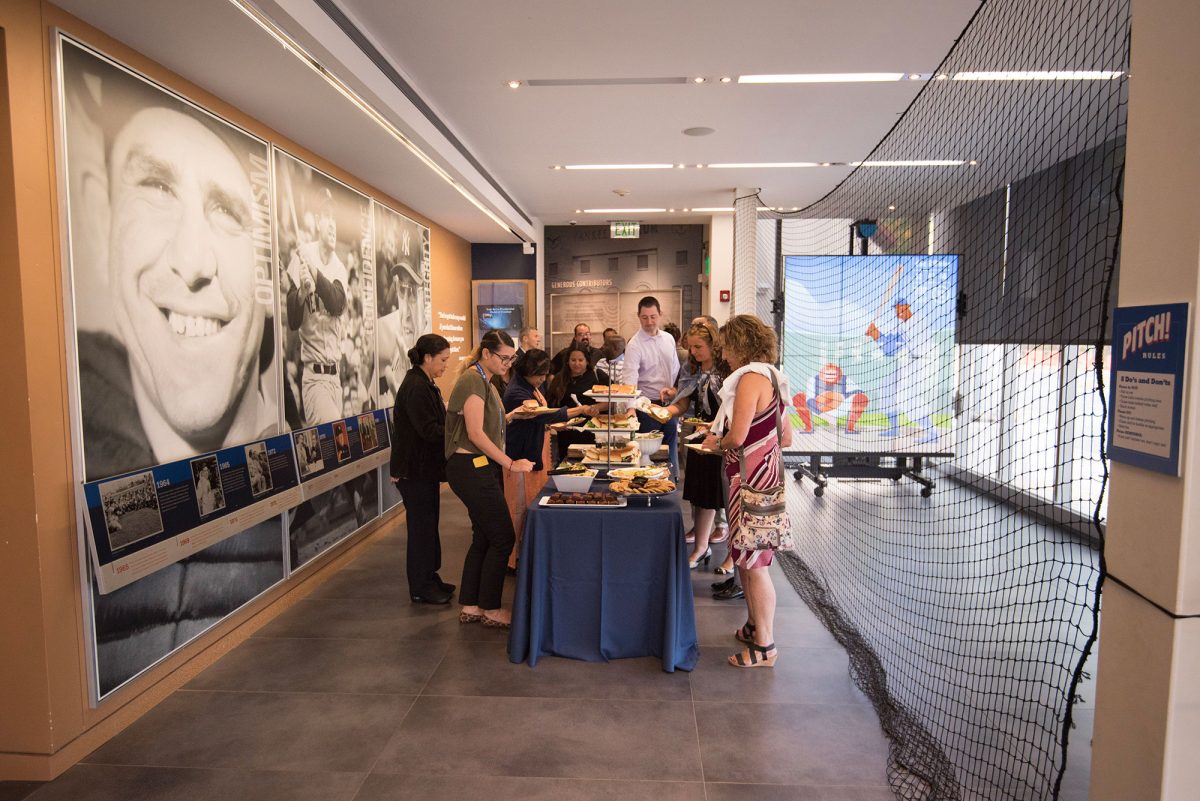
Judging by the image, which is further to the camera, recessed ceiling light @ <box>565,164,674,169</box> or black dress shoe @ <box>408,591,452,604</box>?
recessed ceiling light @ <box>565,164,674,169</box>

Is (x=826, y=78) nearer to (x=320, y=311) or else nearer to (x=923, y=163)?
(x=923, y=163)

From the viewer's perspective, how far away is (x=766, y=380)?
3184mm

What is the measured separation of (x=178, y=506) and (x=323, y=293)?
6.93 feet

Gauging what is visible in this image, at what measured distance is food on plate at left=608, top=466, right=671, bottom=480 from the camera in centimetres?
365

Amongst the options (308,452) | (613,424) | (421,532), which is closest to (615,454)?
(613,424)

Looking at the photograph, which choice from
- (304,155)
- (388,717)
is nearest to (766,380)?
(388,717)

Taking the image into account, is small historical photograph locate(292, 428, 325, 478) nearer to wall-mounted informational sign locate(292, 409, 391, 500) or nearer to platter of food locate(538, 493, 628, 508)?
wall-mounted informational sign locate(292, 409, 391, 500)

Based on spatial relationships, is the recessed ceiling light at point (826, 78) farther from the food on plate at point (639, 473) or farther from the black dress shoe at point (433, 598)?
the black dress shoe at point (433, 598)

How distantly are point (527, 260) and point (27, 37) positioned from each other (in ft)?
25.8

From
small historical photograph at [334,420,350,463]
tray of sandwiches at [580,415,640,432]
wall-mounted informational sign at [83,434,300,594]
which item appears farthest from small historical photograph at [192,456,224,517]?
tray of sandwiches at [580,415,640,432]

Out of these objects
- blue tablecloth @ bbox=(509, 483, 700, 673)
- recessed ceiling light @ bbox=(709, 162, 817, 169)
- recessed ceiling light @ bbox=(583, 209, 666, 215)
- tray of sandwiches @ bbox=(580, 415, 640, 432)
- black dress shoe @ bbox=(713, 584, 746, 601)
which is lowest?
black dress shoe @ bbox=(713, 584, 746, 601)

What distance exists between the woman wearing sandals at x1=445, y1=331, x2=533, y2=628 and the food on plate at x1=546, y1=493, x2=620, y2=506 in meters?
0.22

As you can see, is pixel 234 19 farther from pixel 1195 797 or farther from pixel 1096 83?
pixel 1096 83

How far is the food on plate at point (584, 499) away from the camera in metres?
3.35
